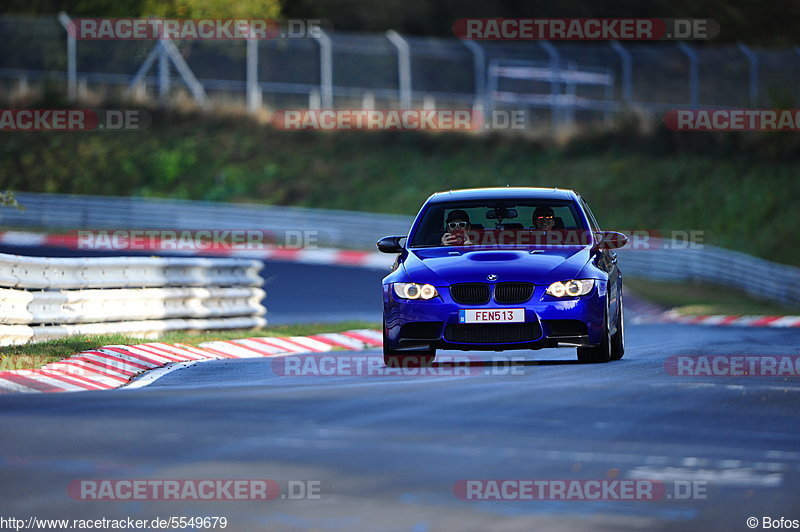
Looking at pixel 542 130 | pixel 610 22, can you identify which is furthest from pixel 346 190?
pixel 610 22

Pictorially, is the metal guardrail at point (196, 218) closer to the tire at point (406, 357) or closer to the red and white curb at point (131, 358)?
the red and white curb at point (131, 358)

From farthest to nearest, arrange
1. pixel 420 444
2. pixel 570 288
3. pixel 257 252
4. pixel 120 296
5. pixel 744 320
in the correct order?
1. pixel 257 252
2. pixel 744 320
3. pixel 120 296
4. pixel 570 288
5. pixel 420 444

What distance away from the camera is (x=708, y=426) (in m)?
8.81

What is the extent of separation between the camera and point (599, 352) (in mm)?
13039

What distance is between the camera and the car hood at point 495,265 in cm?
1255

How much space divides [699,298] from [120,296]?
20603 mm

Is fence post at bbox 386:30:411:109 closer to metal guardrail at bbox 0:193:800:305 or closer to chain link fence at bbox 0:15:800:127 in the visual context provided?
chain link fence at bbox 0:15:800:127

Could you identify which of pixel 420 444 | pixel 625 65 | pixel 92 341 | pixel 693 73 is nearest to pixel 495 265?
pixel 92 341

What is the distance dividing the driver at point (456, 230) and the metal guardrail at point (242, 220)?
23.9 metres

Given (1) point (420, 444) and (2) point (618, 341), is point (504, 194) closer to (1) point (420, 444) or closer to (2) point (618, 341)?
(2) point (618, 341)

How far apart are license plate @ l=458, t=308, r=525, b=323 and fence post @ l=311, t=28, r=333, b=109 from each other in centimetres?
3304

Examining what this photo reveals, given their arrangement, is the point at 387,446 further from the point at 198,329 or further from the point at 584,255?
the point at 198,329

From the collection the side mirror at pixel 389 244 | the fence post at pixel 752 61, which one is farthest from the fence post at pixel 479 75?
the side mirror at pixel 389 244

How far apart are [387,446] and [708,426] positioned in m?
2.07
